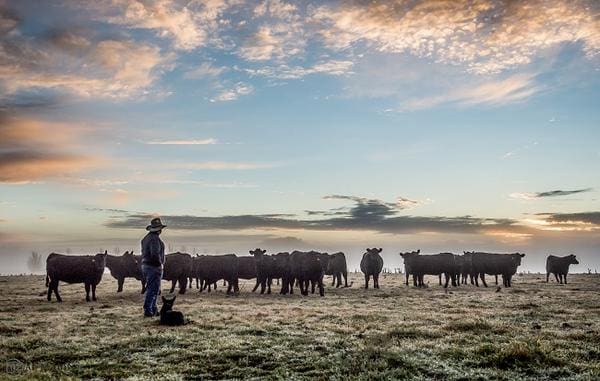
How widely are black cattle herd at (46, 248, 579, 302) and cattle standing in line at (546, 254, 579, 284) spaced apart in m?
5.42

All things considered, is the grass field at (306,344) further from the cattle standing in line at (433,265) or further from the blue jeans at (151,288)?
the cattle standing in line at (433,265)

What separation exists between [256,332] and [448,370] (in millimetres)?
6318

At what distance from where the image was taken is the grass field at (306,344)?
994 cm

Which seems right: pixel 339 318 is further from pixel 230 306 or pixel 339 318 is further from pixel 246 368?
pixel 246 368

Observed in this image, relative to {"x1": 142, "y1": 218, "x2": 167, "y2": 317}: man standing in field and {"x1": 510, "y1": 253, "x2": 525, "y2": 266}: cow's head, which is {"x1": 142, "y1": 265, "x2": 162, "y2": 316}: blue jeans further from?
{"x1": 510, "y1": 253, "x2": 525, "y2": 266}: cow's head

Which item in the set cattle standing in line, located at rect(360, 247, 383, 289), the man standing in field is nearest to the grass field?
the man standing in field

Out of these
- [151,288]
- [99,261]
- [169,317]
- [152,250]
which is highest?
[152,250]

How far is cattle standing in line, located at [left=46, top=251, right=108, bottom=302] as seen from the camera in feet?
79.9

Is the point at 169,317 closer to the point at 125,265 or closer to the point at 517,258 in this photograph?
the point at 125,265

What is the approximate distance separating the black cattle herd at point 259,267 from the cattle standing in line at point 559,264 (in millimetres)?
5417

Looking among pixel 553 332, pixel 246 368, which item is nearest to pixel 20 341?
pixel 246 368

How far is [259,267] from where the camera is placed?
101ft

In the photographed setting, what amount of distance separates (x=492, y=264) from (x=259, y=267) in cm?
1988

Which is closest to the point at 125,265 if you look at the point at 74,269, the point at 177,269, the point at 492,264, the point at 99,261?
the point at 177,269
